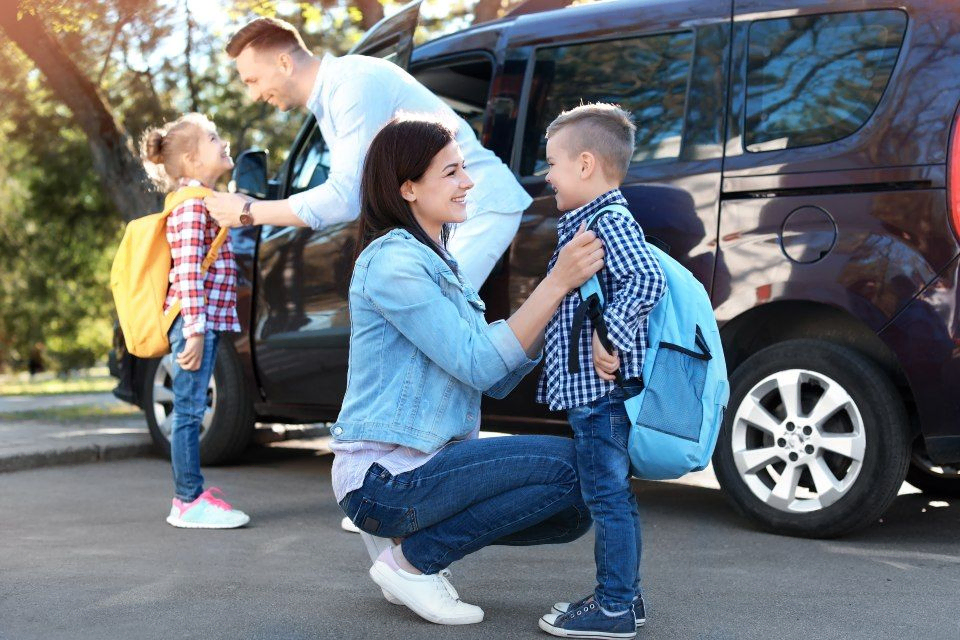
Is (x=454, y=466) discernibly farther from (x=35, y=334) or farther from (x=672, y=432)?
(x=35, y=334)

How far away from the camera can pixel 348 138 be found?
186 inches

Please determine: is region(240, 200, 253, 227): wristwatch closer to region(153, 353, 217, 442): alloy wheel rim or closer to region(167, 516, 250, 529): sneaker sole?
region(167, 516, 250, 529): sneaker sole

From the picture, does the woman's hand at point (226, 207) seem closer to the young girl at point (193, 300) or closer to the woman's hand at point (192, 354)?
the young girl at point (193, 300)

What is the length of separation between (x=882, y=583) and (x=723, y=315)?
1.22m

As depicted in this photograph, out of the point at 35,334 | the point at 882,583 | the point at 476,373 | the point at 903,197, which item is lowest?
the point at 35,334

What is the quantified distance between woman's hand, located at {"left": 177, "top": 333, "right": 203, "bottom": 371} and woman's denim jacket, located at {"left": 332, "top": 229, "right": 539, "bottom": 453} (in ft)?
5.87

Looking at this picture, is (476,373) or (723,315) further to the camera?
(723,315)

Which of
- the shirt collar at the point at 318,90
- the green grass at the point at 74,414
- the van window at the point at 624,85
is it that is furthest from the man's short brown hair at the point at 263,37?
the green grass at the point at 74,414

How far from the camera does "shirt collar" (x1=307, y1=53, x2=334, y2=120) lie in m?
4.86

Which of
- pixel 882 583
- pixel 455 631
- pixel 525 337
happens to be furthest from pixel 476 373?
pixel 882 583

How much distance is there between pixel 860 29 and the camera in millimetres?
4598

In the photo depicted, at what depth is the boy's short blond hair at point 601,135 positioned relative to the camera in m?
3.36

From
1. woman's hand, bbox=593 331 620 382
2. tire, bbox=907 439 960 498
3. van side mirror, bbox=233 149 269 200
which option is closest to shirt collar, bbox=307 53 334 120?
van side mirror, bbox=233 149 269 200

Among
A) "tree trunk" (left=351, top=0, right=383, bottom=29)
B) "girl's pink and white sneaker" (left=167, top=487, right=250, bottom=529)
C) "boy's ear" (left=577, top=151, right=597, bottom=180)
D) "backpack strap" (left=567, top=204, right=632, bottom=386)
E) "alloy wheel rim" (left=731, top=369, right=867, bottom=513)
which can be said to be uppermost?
"tree trunk" (left=351, top=0, right=383, bottom=29)
